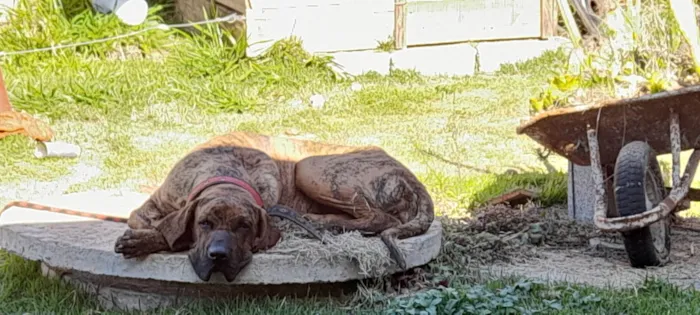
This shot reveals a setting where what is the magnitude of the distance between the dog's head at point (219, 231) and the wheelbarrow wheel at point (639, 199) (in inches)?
66.6

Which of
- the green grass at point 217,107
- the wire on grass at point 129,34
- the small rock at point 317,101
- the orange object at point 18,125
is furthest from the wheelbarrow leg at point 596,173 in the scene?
the wire on grass at point 129,34

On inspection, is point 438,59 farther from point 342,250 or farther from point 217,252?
point 217,252

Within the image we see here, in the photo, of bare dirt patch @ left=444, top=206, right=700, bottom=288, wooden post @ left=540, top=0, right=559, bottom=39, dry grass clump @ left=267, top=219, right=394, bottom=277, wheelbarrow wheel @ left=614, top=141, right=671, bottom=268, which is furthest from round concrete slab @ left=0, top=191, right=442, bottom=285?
wooden post @ left=540, top=0, right=559, bottom=39

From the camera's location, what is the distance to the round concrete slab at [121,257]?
4.41 metres

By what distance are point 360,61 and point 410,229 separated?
6.09 metres

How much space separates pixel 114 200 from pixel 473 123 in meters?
4.23

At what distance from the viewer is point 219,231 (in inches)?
167

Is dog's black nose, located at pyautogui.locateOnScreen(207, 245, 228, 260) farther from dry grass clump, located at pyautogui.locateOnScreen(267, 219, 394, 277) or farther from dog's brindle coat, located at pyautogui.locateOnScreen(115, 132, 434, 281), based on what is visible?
dry grass clump, located at pyautogui.locateOnScreen(267, 219, 394, 277)

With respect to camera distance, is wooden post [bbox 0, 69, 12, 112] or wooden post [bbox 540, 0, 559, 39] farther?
wooden post [bbox 540, 0, 559, 39]

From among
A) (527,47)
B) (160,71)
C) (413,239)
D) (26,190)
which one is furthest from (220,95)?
(413,239)

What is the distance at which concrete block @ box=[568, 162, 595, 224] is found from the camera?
6.23m

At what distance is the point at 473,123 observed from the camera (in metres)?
9.28

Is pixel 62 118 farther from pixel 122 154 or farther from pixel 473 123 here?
pixel 473 123

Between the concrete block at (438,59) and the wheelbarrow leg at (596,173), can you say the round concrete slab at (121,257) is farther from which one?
the concrete block at (438,59)
